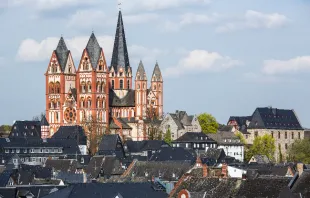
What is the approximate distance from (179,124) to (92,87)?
17.0 metres

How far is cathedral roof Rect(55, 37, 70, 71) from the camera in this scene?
616 feet

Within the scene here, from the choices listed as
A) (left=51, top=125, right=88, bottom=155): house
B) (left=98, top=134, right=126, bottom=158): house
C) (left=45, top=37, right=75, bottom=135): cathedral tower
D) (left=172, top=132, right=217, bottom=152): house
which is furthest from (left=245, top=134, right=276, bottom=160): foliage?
(left=45, top=37, right=75, bottom=135): cathedral tower

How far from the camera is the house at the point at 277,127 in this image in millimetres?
184750

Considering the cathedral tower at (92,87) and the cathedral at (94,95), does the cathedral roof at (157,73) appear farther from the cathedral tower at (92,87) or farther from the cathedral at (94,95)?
the cathedral tower at (92,87)

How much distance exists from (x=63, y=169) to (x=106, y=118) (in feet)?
192

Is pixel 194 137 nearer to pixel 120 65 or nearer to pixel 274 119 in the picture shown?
pixel 274 119

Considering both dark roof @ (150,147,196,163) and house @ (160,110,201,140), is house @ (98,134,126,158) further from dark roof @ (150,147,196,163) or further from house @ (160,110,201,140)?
house @ (160,110,201,140)

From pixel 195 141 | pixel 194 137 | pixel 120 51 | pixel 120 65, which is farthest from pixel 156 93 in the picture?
pixel 195 141

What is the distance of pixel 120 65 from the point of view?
197 metres

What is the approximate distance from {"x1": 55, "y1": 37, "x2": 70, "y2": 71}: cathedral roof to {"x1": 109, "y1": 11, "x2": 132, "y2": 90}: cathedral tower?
11.7 meters

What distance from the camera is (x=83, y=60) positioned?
186 meters

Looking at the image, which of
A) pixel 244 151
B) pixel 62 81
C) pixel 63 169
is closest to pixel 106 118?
pixel 62 81

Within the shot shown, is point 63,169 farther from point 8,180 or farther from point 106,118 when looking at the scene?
point 106,118

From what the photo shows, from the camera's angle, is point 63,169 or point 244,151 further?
point 244,151
